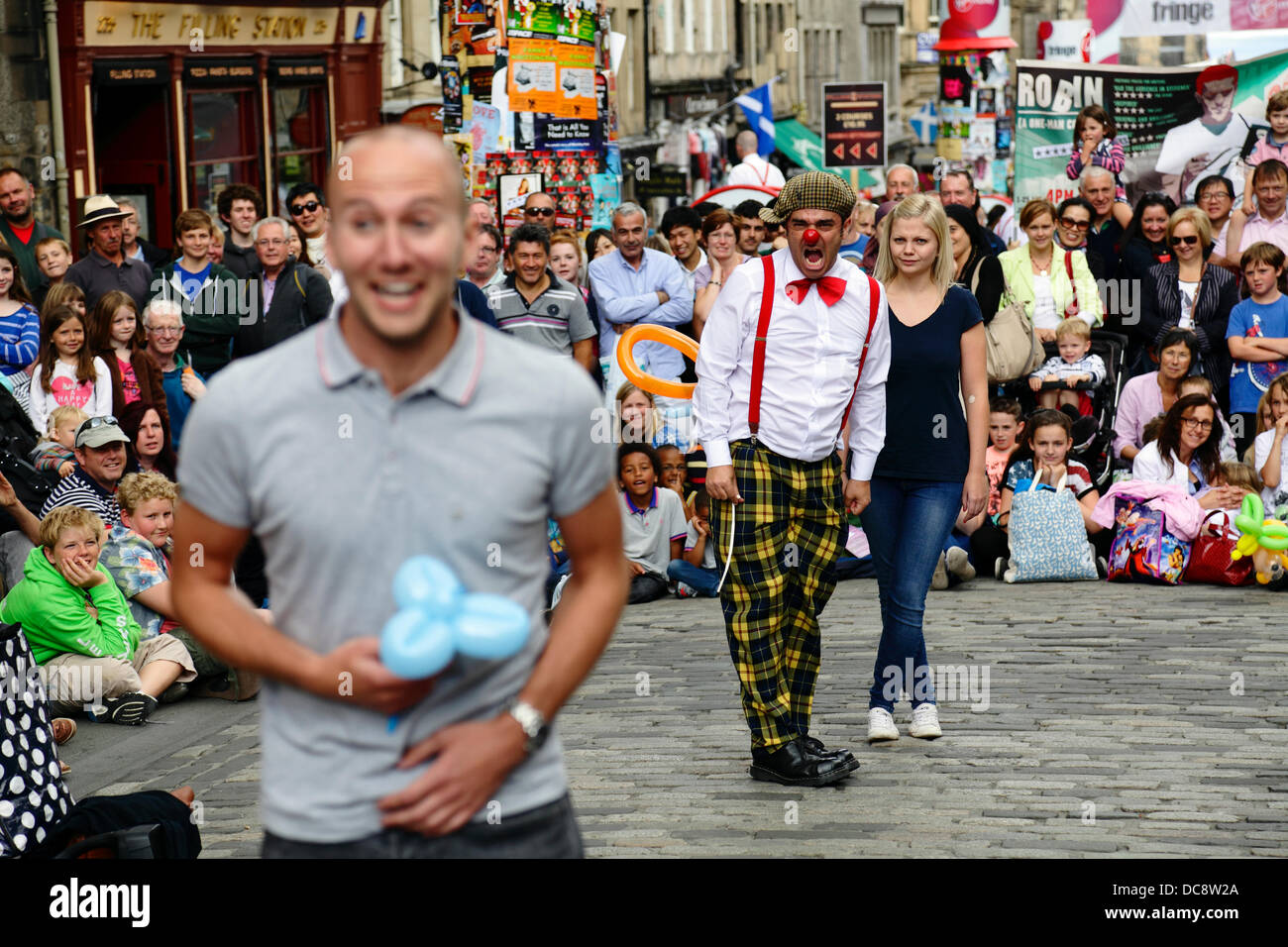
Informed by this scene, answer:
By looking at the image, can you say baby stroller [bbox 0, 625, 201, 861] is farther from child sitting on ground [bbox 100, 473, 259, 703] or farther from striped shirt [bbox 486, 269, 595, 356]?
striped shirt [bbox 486, 269, 595, 356]

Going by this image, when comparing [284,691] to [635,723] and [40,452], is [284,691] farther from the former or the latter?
[40,452]

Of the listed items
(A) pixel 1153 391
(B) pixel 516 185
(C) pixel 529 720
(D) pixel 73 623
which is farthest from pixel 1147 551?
(C) pixel 529 720

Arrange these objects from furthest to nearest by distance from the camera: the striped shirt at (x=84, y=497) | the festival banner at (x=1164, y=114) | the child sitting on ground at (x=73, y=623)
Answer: the festival banner at (x=1164, y=114), the striped shirt at (x=84, y=497), the child sitting on ground at (x=73, y=623)

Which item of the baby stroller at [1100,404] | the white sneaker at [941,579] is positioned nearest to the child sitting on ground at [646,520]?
the white sneaker at [941,579]

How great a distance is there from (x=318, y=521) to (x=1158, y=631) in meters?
7.52

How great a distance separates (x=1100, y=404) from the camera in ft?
40.0

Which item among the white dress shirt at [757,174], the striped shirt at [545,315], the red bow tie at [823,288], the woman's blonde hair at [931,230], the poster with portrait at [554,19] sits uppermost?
the poster with portrait at [554,19]

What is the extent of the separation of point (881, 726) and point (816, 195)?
2.10 meters

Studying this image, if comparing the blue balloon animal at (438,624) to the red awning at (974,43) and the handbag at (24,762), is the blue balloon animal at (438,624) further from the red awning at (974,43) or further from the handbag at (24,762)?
the red awning at (974,43)

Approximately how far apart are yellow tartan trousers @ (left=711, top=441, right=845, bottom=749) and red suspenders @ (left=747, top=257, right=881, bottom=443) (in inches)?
4.4

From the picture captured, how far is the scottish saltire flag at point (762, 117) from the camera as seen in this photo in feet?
126

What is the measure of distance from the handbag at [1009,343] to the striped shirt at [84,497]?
5273mm

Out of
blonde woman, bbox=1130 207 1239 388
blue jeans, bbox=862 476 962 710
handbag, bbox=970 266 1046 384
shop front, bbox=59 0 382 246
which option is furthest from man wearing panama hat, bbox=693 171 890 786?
shop front, bbox=59 0 382 246
